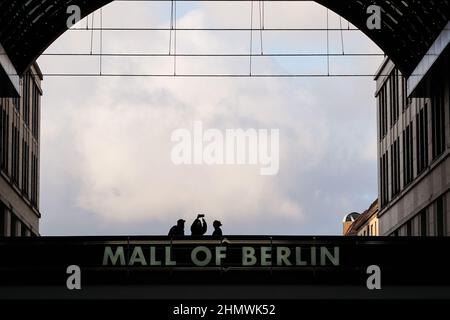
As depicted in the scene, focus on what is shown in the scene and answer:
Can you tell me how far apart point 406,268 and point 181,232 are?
7199 mm

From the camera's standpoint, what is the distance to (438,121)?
2285 inches

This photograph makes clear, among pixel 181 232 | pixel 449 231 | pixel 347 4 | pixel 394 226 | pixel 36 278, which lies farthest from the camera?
pixel 394 226

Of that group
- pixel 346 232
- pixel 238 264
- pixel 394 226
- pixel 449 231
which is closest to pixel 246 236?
pixel 238 264

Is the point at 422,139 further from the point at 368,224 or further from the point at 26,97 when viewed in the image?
the point at 368,224

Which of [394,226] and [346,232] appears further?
[346,232]

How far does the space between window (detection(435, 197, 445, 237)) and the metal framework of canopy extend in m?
5.94

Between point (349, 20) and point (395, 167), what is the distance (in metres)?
12.0

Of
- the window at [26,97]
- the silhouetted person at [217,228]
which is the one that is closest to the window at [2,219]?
the window at [26,97]

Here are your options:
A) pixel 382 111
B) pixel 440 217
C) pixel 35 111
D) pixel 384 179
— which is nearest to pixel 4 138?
pixel 35 111

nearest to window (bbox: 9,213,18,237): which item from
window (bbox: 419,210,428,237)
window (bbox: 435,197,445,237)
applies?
window (bbox: 419,210,428,237)

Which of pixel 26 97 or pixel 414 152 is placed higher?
pixel 26 97

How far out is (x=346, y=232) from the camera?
446 feet
